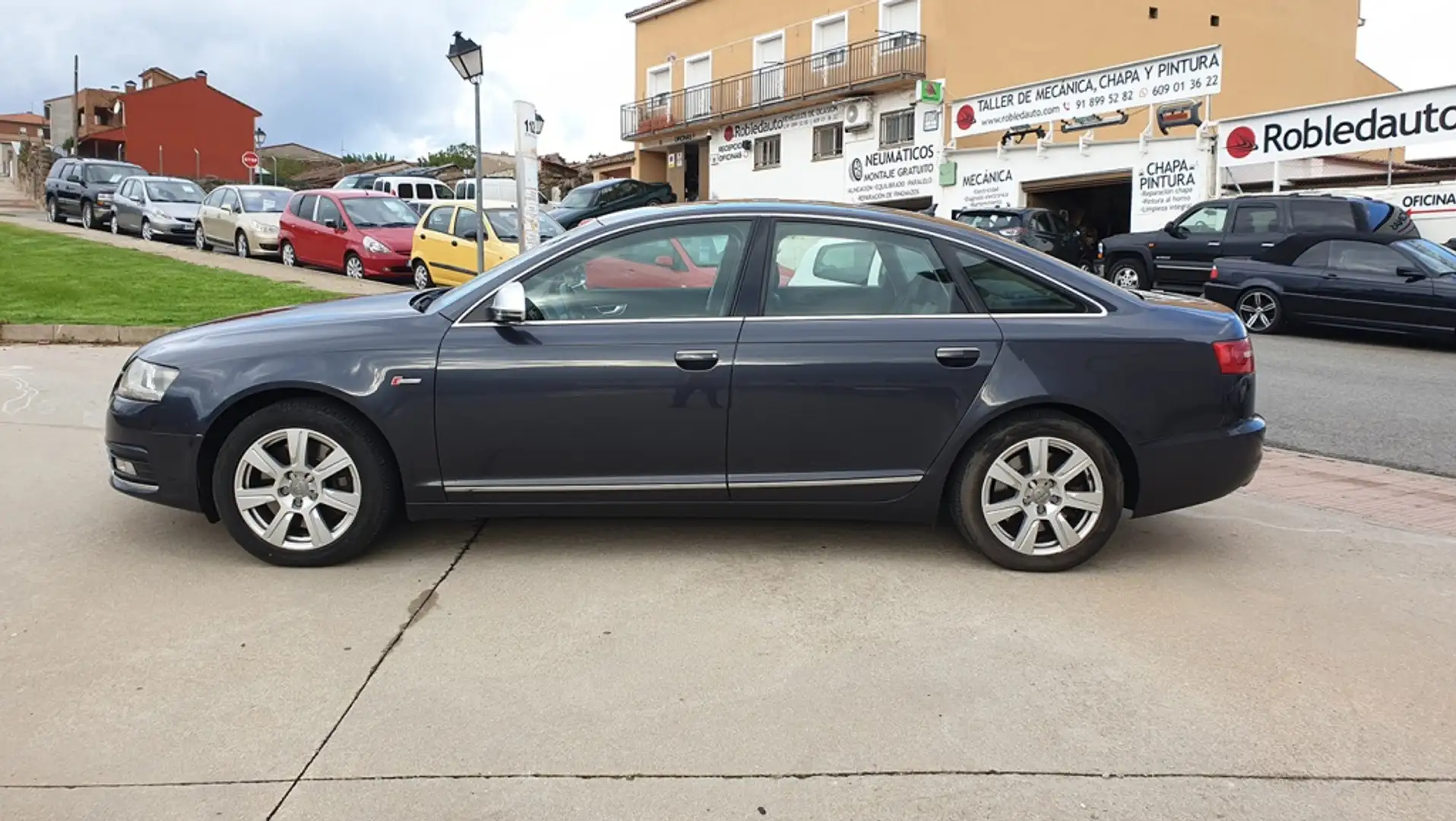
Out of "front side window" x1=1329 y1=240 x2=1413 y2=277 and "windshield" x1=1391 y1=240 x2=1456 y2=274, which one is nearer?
"windshield" x1=1391 y1=240 x2=1456 y2=274

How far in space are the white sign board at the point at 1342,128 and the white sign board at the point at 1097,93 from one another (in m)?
1.61

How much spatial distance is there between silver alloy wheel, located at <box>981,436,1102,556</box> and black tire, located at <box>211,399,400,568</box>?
8.20 ft

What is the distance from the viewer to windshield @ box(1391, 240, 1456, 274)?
1327cm

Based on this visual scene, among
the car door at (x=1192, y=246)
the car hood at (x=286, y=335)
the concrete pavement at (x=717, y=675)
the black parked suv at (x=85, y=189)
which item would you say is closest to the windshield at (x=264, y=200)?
the black parked suv at (x=85, y=189)

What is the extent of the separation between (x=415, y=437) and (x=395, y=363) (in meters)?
0.31

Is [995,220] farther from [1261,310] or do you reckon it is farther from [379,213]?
[379,213]

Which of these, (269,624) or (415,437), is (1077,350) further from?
(269,624)

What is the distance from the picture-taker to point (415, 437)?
4656mm

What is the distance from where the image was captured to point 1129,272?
696 inches

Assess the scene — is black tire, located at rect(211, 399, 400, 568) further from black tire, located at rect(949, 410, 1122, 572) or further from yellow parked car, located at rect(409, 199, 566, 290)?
yellow parked car, located at rect(409, 199, 566, 290)

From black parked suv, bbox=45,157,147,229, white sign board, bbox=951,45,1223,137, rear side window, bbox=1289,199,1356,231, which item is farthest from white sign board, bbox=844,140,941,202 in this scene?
black parked suv, bbox=45,157,147,229

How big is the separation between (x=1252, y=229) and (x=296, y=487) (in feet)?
48.8

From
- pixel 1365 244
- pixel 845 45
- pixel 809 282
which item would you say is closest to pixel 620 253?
pixel 809 282

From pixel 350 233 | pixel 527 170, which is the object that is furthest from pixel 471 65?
pixel 350 233
